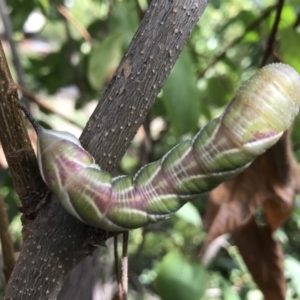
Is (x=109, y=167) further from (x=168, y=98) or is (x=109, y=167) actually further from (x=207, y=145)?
(x=168, y=98)

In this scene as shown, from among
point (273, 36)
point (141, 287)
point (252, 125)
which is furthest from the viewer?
point (141, 287)

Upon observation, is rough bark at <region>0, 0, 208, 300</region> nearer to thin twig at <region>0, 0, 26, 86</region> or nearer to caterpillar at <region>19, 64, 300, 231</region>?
caterpillar at <region>19, 64, 300, 231</region>

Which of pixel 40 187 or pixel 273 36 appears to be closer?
pixel 40 187

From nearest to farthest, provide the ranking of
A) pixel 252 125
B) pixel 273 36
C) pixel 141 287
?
pixel 252 125 < pixel 273 36 < pixel 141 287

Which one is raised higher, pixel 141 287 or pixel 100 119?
pixel 100 119

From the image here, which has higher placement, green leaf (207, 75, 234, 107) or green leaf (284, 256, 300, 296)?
green leaf (207, 75, 234, 107)

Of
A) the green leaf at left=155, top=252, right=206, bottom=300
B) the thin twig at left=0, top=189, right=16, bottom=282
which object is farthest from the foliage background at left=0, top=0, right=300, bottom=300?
the thin twig at left=0, top=189, right=16, bottom=282

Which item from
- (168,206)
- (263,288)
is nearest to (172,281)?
(263,288)

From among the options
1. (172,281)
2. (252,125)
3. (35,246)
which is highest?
(252,125)
